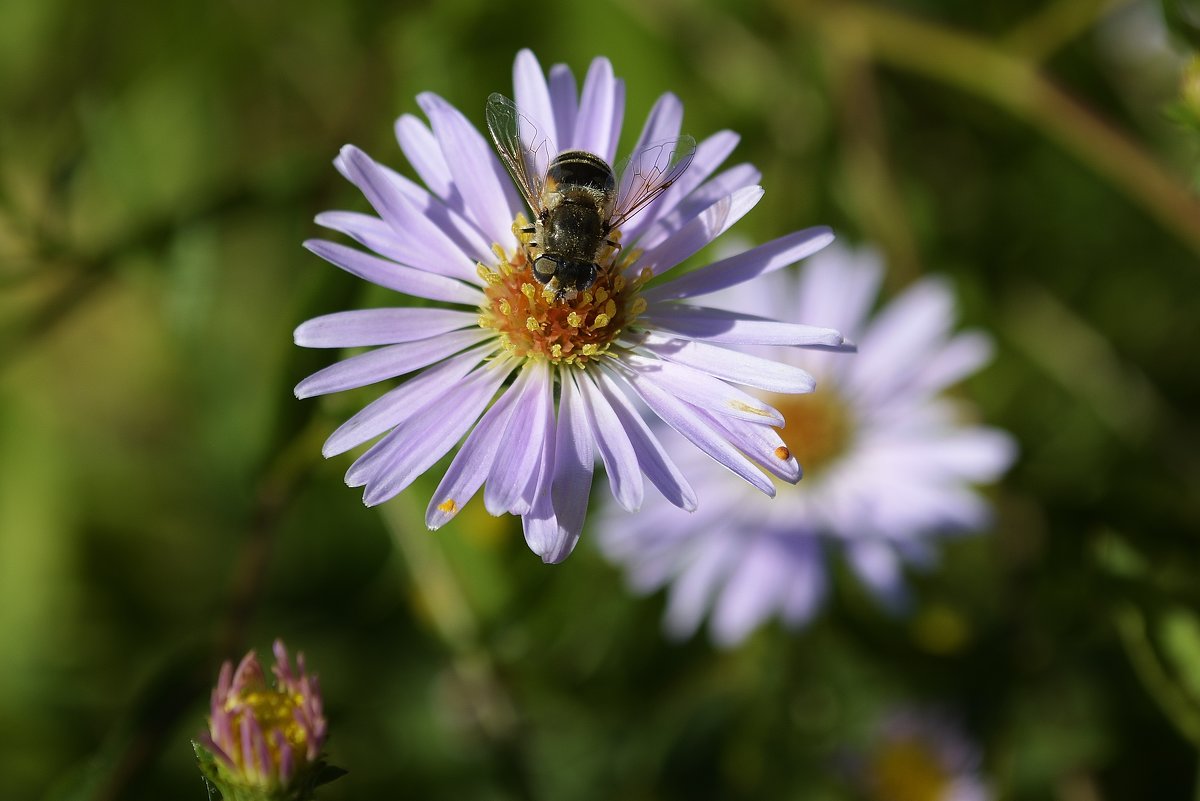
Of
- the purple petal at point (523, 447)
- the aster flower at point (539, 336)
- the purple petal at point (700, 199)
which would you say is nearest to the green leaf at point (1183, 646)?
the aster flower at point (539, 336)

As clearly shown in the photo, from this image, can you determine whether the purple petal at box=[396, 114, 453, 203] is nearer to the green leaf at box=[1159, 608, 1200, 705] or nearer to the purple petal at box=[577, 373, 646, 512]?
the purple petal at box=[577, 373, 646, 512]

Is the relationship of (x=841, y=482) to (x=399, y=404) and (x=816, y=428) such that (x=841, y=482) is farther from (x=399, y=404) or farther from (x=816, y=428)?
(x=399, y=404)

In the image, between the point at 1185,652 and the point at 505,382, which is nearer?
the point at 505,382

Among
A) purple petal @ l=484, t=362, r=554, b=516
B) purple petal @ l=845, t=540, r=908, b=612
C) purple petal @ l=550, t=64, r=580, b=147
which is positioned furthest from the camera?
purple petal @ l=845, t=540, r=908, b=612

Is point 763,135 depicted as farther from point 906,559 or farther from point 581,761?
point 581,761

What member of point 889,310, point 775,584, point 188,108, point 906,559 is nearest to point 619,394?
point 775,584

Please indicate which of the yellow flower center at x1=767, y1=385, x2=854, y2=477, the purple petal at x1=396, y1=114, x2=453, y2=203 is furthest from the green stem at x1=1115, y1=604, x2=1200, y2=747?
the purple petal at x1=396, y1=114, x2=453, y2=203

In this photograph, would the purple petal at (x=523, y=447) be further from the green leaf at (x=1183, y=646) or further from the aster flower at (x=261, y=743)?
the green leaf at (x=1183, y=646)
